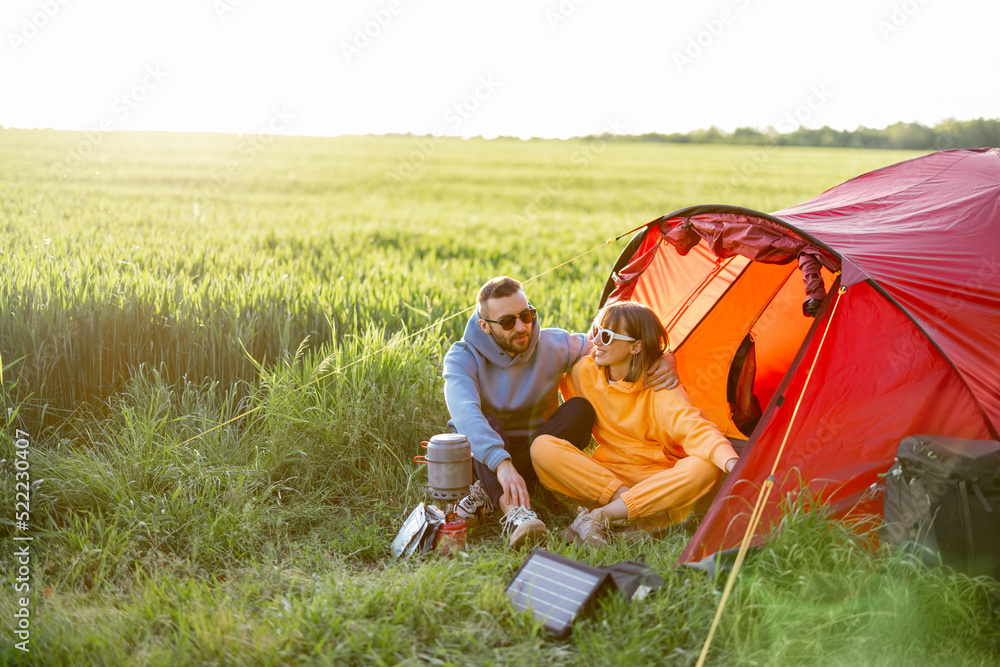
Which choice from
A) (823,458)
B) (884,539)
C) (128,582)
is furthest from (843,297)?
(128,582)

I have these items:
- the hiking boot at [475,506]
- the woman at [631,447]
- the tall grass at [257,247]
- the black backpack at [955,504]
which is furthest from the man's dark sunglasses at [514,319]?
the black backpack at [955,504]

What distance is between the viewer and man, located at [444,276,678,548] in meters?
3.85

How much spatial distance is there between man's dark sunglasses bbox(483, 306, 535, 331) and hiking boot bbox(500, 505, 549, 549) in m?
0.90

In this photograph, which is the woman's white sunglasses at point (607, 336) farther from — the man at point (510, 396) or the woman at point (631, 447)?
the man at point (510, 396)

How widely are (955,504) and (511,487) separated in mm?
1831

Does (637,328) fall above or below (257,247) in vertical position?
above

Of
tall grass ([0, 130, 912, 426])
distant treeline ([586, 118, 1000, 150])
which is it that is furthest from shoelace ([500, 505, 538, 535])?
distant treeline ([586, 118, 1000, 150])

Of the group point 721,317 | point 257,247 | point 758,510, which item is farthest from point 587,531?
point 257,247

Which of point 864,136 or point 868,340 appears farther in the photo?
point 864,136

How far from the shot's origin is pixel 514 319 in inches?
159

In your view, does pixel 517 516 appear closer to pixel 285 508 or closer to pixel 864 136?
pixel 285 508

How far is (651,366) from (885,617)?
5.04 feet

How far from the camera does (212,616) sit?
9.84 ft

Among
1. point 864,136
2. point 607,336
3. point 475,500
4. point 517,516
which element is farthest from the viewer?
point 864,136
